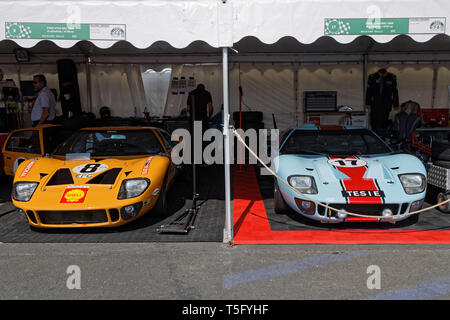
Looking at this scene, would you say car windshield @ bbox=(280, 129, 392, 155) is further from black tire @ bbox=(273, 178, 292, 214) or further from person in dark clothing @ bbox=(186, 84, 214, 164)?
person in dark clothing @ bbox=(186, 84, 214, 164)

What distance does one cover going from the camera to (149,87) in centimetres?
983

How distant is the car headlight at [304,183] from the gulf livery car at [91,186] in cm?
145

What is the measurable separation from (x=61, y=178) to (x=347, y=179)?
9.93 feet

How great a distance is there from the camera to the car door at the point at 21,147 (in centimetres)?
605

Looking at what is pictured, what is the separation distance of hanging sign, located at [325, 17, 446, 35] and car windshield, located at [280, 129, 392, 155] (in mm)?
1464

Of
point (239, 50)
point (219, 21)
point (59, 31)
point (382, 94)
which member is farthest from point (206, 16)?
point (382, 94)

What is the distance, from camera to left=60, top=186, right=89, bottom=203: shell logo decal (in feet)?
12.7

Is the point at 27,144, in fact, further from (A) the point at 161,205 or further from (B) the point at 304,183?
(B) the point at 304,183

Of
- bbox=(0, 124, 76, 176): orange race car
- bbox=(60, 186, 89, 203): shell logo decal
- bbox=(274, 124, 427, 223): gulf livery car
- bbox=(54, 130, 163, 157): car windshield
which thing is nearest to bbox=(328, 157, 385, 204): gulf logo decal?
bbox=(274, 124, 427, 223): gulf livery car

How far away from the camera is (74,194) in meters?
3.93

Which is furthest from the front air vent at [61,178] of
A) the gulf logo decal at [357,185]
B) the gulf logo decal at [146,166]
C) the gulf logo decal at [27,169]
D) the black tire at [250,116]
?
the black tire at [250,116]

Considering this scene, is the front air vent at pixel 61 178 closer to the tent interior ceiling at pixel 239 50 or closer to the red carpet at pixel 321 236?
the red carpet at pixel 321 236
